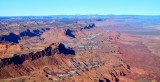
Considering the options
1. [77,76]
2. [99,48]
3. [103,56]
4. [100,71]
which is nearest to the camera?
[77,76]

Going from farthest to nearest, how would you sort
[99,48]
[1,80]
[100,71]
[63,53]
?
[99,48] < [63,53] < [100,71] < [1,80]

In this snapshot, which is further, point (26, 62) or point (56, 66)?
point (56, 66)

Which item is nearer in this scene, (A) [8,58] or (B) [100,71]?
(A) [8,58]

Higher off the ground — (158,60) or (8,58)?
(8,58)

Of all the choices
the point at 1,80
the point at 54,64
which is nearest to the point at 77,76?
the point at 54,64

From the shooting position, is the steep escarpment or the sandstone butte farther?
the steep escarpment

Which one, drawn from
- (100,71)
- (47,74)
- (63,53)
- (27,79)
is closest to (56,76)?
(47,74)

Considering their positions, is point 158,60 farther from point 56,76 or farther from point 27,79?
point 27,79

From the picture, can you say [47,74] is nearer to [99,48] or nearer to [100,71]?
[100,71]

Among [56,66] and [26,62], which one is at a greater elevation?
[26,62]

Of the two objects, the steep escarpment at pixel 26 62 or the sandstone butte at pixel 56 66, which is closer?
the sandstone butte at pixel 56 66
